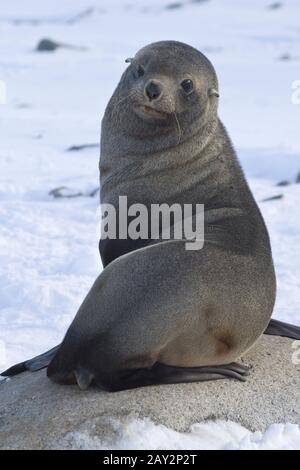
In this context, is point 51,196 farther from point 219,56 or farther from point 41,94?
point 219,56

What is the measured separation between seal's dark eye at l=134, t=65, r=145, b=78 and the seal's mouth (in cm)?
20

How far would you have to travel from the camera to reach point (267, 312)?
14.7 feet

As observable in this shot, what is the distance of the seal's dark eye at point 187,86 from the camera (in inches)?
191

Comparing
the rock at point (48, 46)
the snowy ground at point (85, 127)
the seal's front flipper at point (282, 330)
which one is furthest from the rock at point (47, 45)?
the seal's front flipper at point (282, 330)

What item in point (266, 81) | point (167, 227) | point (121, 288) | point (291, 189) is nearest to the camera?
point (121, 288)

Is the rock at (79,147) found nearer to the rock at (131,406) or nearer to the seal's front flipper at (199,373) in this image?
the rock at (131,406)

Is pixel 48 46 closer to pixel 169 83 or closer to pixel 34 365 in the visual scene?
pixel 169 83

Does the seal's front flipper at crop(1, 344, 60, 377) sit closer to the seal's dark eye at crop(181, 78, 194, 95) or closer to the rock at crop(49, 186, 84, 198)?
the seal's dark eye at crop(181, 78, 194, 95)

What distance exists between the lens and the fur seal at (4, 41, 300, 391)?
13.8 ft

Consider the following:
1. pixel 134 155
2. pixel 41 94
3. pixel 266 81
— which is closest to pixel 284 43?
pixel 266 81

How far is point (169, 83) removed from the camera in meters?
4.79

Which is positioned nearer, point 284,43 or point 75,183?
point 75,183

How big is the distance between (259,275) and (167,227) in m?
0.50

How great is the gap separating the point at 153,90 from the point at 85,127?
38.4ft
